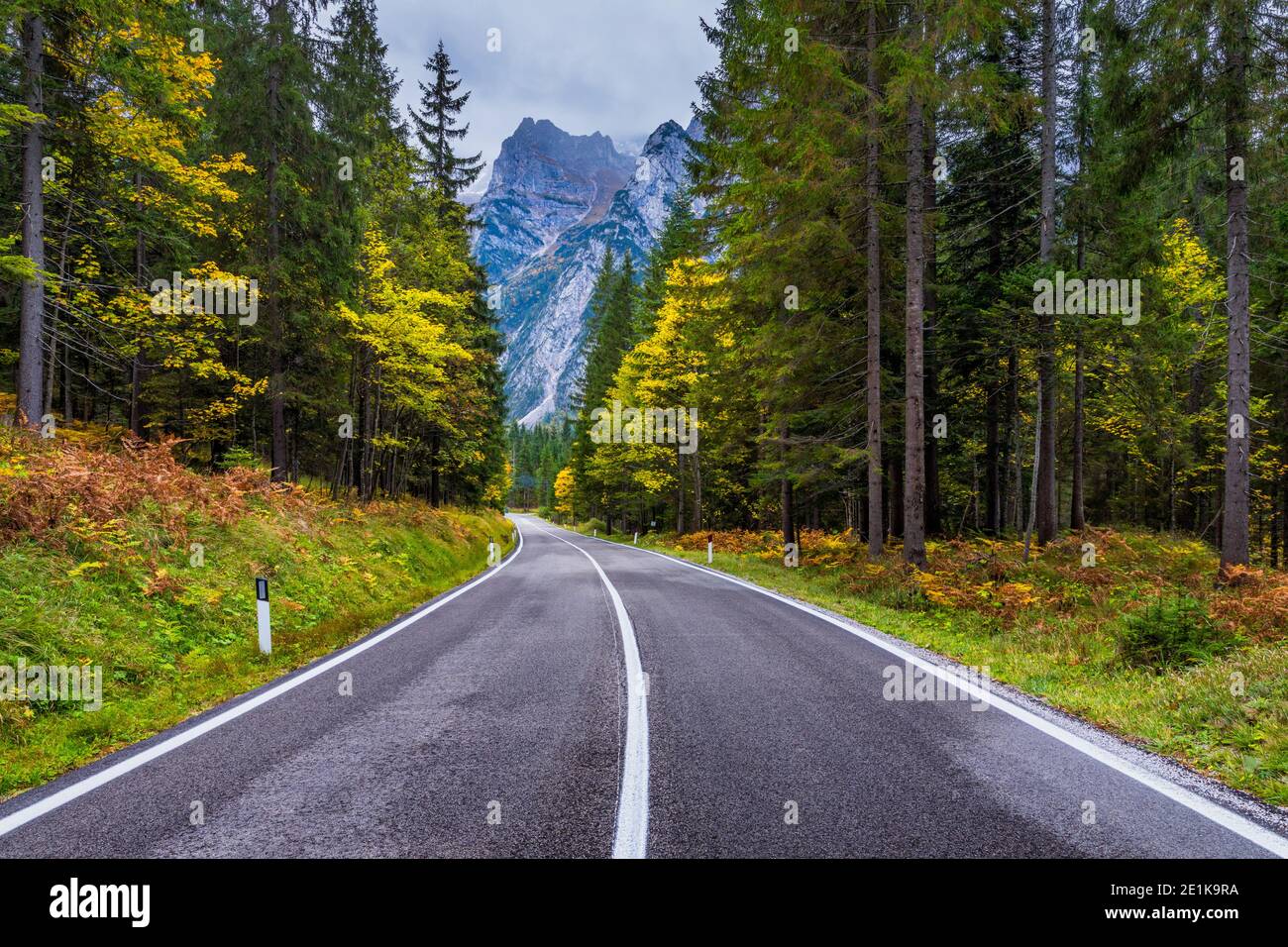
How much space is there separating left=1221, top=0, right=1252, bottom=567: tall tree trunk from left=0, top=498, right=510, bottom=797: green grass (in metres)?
14.9

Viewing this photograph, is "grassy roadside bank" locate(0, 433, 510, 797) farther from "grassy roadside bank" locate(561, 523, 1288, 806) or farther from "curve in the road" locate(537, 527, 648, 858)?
"grassy roadside bank" locate(561, 523, 1288, 806)

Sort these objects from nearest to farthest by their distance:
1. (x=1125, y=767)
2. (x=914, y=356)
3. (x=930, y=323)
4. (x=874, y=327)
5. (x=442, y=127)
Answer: (x=1125, y=767), (x=914, y=356), (x=874, y=327), (x=930, y=323), (x=442, y=127)

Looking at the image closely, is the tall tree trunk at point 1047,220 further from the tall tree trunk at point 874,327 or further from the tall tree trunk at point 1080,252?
the tall tree trunk at point 874,327

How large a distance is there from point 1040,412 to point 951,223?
7.33 m

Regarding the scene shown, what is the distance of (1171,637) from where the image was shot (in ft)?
21.0

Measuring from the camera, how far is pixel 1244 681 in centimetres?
507

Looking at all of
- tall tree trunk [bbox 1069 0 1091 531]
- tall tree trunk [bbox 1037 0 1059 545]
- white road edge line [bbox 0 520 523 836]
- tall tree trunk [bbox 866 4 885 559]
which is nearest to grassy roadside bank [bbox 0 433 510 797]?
white road edge line [bbox 0 520 523 836]

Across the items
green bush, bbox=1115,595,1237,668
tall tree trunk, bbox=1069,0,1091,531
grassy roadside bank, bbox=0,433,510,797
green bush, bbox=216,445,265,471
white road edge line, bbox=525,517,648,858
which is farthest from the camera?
tall tree trunk, bbox=1069,0,1091,531

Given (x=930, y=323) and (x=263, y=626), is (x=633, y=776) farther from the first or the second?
(x=930, y=323)

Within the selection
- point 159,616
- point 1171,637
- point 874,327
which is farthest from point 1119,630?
point 159,616

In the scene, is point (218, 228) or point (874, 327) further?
point (218, 228)

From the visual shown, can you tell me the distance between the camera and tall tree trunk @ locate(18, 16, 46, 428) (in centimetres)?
964
